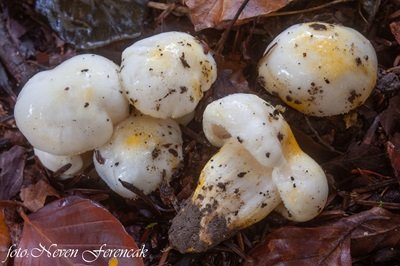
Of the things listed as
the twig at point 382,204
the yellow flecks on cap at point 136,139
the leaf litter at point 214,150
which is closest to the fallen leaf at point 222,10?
the leaf litter at point 214,150

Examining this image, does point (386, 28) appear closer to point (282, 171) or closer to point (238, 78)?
point (238, 78)

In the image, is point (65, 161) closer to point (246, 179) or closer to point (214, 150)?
point (214, 150)

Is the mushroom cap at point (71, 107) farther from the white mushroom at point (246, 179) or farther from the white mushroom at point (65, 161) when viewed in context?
the white mushroom at point (246, 179)

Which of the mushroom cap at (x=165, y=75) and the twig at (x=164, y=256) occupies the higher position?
the mushroom cap at (x=165, y=75)

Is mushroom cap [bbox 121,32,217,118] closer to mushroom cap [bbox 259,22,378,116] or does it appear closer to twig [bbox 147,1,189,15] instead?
mushroom cap [bbox 259,22,378,116]

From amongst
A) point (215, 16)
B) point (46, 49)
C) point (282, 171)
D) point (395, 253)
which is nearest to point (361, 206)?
point (395, 253)
